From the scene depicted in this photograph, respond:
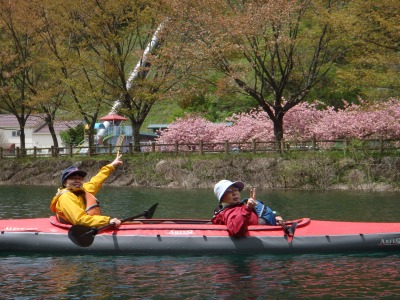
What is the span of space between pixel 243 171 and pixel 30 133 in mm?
38850

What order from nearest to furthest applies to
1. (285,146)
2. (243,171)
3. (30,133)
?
(243,171)
(285,146)
(30,133)

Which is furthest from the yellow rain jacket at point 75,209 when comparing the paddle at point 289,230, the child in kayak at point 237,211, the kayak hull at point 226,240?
the paddle at point 289,230

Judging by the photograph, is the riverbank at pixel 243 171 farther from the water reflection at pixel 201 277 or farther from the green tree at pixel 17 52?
the water reflection at pixel 201 277

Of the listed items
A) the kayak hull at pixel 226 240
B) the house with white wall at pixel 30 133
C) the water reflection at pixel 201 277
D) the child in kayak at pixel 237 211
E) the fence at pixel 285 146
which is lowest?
the water reflection at pixel 201 277

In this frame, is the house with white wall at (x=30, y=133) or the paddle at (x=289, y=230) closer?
the paddle at (x=289, y=230)

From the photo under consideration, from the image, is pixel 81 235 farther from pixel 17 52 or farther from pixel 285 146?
pixel 17 52

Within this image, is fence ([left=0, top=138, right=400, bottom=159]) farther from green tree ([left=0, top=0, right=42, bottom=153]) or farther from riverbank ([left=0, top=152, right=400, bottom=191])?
green tree ([left=0, top=0, right=42, bottom=153])

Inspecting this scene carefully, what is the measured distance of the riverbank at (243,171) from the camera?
1297 inches

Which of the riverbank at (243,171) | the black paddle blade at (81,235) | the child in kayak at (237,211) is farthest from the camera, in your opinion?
the riverbank at (243,171)

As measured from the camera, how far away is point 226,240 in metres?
14.6

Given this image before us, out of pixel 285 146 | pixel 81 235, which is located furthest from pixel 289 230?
pixel 285 146

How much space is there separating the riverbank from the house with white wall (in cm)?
2523

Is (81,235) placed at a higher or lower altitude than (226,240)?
higher

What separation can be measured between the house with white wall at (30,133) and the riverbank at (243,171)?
25234 mm
